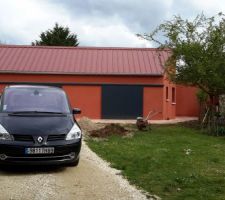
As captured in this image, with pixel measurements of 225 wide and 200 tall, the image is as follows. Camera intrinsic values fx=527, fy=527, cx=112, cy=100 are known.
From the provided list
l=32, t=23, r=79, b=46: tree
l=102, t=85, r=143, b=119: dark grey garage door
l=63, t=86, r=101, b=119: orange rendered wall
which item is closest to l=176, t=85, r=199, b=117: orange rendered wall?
l=102, t=85, r=143, b=119: dark grey garage door

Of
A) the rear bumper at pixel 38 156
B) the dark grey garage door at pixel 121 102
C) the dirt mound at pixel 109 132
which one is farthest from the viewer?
the dark grey garage door at pixel 121 102

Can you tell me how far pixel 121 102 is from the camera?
3275cm

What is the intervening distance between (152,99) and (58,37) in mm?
27690

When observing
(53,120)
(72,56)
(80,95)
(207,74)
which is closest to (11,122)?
(53,120)

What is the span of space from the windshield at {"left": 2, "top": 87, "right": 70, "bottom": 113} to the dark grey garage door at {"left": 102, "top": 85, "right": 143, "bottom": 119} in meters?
20.4

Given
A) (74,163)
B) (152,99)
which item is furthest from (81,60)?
(74,163)

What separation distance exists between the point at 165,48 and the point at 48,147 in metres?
13.8

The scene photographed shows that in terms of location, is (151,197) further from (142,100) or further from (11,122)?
(142,100)

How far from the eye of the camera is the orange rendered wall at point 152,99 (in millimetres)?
32875

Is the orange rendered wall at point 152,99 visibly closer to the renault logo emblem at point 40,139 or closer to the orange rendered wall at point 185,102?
the orange rendered wall at point 185,102

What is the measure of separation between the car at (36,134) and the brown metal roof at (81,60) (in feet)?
69.8

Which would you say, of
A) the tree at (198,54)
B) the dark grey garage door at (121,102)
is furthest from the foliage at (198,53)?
the dark grey garage door at (121,102)

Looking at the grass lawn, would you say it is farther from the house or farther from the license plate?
the house

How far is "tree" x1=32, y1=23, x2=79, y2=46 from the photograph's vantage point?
58.1 m
